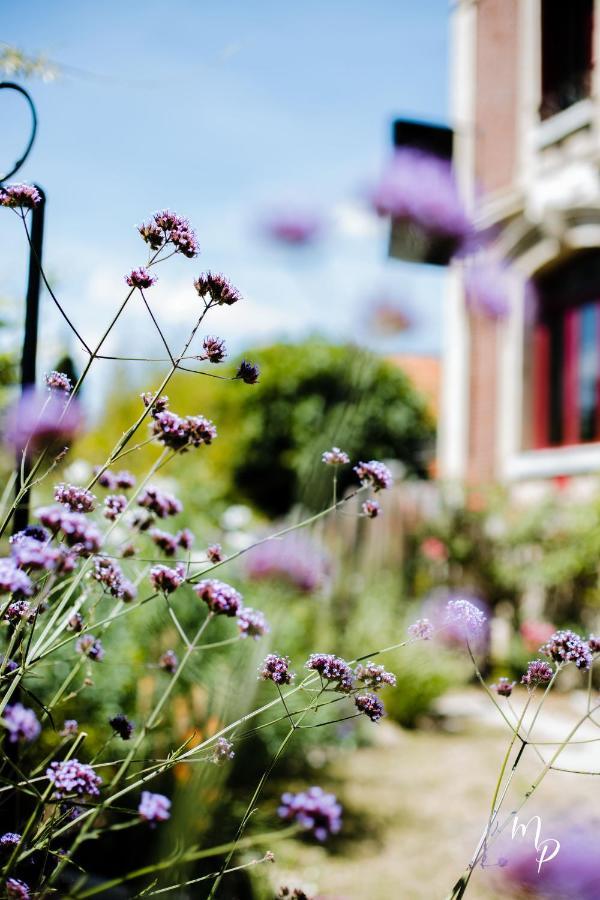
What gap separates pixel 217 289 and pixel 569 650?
2.15 feet

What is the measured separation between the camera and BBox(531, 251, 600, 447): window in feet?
20.8

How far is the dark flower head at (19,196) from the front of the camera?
3.30 ft

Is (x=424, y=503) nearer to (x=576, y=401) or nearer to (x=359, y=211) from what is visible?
(x=576, y=401)

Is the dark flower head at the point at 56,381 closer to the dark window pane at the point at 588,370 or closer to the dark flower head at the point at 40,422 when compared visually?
the dark flower head at the point at 40,422

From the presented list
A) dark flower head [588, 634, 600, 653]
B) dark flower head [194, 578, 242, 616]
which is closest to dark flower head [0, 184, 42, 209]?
dark flower head [194, 578, 242, 616]

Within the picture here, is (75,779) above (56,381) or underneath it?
underneath

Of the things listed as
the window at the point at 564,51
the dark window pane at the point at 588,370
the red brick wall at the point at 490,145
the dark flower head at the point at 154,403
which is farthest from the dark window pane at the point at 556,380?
the dark flower head at the point at 154,403

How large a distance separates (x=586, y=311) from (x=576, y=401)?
76 cm

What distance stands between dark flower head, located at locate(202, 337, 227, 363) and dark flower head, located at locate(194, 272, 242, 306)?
0.20ft

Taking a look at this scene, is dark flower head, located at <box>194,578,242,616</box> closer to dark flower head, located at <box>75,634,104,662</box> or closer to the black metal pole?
dark flower head, located at <box>75,634,104,662</box>

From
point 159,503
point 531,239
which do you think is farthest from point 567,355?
point 159,503

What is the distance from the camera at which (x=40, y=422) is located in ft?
3.64

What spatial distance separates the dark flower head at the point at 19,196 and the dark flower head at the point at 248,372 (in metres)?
0.35

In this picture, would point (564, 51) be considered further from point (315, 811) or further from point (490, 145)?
point (315, 811)
